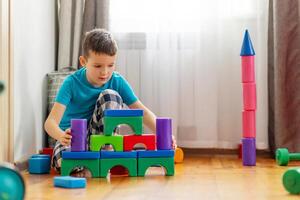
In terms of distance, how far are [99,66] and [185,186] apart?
0.67 metres

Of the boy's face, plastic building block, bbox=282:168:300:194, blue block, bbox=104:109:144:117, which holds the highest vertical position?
the boy's face

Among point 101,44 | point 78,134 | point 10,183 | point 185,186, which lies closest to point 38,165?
point 78,134

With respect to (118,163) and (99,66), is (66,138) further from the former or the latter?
(99,66)

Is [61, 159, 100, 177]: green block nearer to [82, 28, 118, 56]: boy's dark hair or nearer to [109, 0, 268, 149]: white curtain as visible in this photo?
[82, 28, 118, 56]: boy's dark hair

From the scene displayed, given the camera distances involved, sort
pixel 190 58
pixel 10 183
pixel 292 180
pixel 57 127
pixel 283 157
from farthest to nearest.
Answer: pixel 190 58
pixel 283 157
pixel 57 127
pixel 292 180
pixel 10 183

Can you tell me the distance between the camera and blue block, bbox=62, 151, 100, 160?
1.91 metres

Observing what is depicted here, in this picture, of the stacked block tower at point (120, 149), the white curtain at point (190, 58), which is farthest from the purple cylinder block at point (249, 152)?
the stacked block tower at point (120, 149)

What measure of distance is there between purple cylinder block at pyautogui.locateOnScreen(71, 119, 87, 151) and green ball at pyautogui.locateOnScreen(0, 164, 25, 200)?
899mm

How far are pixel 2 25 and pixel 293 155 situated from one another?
134 centimetres

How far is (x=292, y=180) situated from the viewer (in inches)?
57.2

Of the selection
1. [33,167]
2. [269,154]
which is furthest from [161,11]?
[33,167]

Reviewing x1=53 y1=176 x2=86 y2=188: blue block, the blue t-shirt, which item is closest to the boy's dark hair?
the blue t-shirt

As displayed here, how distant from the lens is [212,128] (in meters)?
2.78

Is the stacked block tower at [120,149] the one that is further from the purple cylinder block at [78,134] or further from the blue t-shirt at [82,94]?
the blue t-shirt at [82,94]
